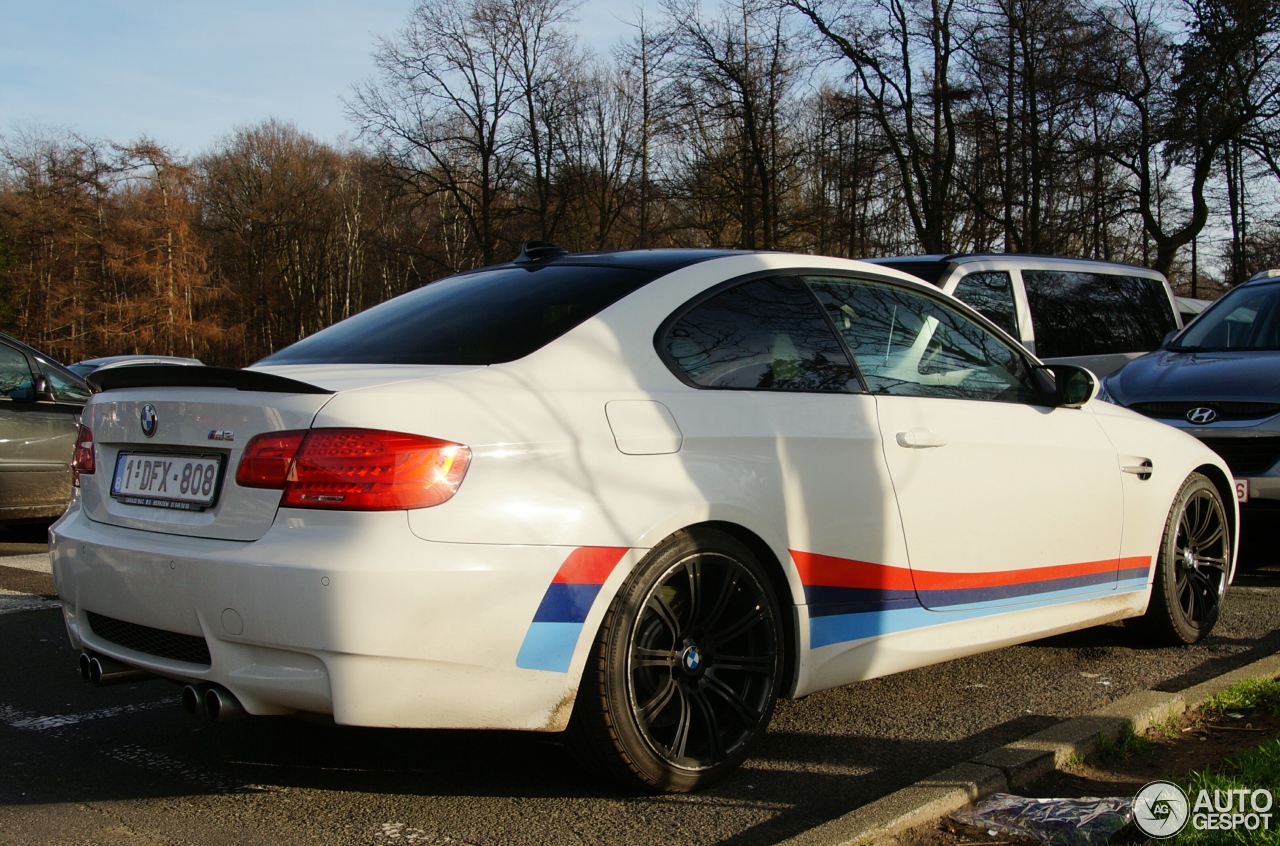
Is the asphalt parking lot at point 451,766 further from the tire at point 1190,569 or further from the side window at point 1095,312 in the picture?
the side window at point 1095,312

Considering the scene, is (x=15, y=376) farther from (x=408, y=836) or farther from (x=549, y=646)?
(x=549, y=646)

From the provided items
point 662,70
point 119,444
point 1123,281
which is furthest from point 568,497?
point 662,70

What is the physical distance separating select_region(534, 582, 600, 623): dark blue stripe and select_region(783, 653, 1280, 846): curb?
759 millimetres

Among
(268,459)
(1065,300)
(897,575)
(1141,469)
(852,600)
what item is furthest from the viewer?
(1065,300)

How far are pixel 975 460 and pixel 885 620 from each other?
0.70 meters

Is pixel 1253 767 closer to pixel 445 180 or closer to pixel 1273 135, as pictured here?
pixel 1273 135

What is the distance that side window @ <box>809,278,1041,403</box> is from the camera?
13.1ft

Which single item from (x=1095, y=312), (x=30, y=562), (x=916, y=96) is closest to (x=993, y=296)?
(x=1095, y=312)

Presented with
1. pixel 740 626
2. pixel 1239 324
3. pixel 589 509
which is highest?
pixel 1239 324

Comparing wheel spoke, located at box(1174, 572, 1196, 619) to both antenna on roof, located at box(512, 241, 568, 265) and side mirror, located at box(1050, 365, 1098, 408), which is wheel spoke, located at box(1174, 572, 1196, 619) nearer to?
side mirror, located at box(1050, 365, 1098, 408)

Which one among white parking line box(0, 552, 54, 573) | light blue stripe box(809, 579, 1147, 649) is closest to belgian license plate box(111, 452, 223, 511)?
light blue stripe box(809, 579, 1147, 649)

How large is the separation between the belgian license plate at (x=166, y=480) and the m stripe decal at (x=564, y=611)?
914 millimetres

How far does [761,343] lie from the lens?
369 cm

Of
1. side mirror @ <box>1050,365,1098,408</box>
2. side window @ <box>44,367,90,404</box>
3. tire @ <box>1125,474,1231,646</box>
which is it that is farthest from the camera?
side window @ <box>44,367,90,404</box>
